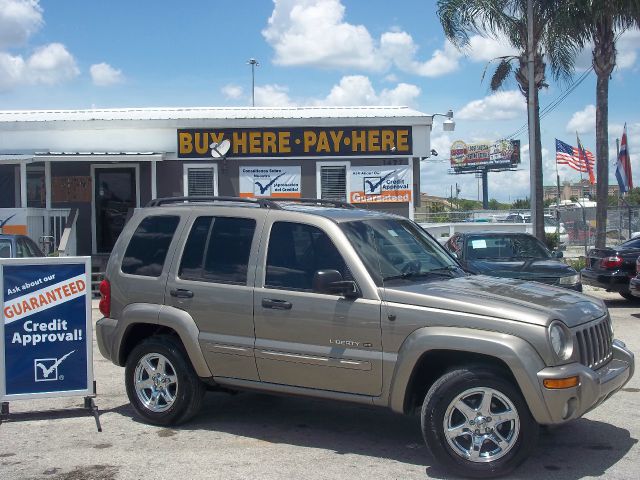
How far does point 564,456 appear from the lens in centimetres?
570

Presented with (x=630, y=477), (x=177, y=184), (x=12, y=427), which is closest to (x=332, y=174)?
(x=177, y=184)

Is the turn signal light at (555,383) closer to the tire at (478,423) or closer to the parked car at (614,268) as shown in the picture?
the tire at (478,423)

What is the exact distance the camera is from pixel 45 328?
6691 mm

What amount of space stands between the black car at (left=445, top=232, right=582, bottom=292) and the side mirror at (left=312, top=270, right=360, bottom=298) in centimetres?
678

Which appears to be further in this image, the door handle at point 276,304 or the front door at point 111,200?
the front door at point 111,200

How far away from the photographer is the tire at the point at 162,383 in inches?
257

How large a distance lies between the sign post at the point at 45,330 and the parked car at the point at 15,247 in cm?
615

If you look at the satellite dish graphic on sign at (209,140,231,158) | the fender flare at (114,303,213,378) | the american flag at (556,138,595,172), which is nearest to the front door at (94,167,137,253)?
the satellite dish graphic on sign at (209,140,231,158)

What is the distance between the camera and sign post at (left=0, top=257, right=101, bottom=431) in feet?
21.6

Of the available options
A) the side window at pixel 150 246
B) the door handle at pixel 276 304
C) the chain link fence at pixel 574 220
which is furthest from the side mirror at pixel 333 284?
the chain link fence at pixel 574 220

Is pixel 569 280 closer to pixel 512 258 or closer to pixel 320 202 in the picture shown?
pixel 512 258

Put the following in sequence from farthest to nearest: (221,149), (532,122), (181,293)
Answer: (532,122), (221,149), (181,293)

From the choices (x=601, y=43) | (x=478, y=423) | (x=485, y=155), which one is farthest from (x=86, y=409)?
(x=485, y=155)

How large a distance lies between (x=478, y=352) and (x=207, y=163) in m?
14.3
